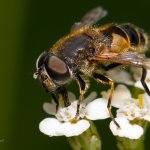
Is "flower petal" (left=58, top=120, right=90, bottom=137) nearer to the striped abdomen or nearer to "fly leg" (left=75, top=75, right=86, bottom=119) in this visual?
"fly leg" (left=75, top=75, right=86, bottom=119)

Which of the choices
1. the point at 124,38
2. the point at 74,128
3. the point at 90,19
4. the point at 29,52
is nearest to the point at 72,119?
the point at 74,128

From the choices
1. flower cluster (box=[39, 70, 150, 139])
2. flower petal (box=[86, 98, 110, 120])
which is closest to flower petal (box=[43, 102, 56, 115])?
flower cluster (box=[39, 70, 150, 139])

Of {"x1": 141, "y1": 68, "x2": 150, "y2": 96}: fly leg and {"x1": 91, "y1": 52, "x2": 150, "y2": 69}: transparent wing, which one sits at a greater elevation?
{"x1": 91, "y1": 52, "x2": 150, "y2": 69}: transparent wing

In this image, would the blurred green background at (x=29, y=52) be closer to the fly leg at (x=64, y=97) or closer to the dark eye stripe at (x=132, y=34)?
the fly leg at (x=64, y=97)

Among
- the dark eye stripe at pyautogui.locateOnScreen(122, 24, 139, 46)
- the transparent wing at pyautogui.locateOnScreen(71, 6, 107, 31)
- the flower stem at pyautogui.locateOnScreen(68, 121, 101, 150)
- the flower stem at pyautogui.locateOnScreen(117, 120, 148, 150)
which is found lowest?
the flower stem at pyautogui.locateOnScreen(117, 120, 148, 150)

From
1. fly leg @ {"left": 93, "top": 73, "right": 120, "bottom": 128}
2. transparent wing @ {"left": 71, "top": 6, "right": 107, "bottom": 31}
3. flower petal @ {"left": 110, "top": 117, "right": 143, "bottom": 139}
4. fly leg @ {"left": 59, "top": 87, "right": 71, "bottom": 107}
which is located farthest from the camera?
transparent wing @ {"left": 71, "top": 6, "right": 107, "bottom": 31}

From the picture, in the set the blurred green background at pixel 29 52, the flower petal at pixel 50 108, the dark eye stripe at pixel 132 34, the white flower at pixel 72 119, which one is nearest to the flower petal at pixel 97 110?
the white flower at pixel 72 119

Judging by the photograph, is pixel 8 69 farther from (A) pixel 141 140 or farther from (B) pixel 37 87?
(A) pixel 141 140

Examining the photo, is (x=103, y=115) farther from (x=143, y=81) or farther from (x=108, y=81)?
(x=143, y=81)
